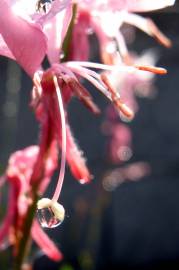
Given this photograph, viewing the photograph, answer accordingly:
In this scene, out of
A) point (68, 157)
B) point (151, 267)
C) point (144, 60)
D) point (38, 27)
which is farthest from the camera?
point (151, 267)

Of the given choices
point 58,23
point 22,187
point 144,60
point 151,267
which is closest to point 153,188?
point 151,267

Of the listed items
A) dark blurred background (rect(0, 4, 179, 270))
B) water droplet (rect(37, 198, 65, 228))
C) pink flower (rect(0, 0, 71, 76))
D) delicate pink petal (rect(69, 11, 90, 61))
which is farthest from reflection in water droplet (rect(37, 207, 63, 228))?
dark blurred background (rect(0, 4, 179, 270))

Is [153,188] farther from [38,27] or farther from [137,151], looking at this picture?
[38,27]

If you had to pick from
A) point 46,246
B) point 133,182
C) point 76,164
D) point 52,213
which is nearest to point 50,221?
point 52,213

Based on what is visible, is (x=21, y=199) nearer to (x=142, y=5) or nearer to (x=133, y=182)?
(x=142, y=5)

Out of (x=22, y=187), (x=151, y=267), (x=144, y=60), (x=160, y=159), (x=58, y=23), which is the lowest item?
(x=151, y=267)

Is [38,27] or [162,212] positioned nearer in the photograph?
[38,27]

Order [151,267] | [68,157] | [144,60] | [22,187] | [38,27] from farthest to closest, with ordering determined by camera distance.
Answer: [151,267], [144,60], [22,187], [68,157], [38,27]

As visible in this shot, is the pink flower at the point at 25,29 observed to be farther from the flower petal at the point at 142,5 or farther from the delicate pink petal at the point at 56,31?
the flower petal at the point at 142,5
